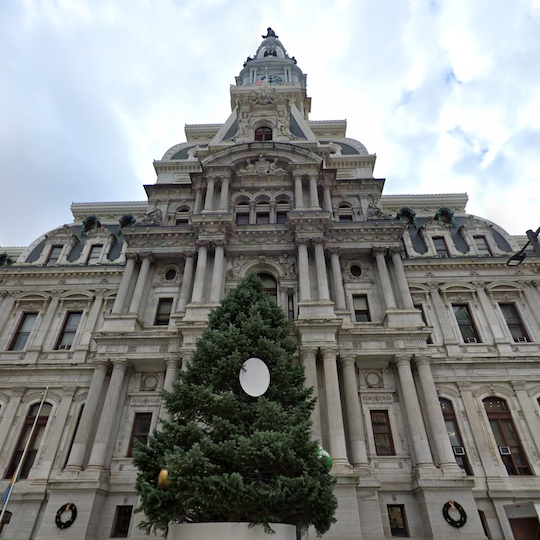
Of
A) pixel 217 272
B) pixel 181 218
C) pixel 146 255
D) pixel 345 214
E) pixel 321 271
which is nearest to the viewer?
pixel 321 271

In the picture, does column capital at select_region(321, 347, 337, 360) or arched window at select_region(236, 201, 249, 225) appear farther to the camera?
arched window at select_region(236, 201, 249, 225)

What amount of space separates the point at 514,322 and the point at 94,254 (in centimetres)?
2703

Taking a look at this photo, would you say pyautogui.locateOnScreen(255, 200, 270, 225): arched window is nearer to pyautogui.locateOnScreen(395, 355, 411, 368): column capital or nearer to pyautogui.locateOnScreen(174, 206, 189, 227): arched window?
pyautogui.locateOnScreen(174, 206, 189, 227): arched window

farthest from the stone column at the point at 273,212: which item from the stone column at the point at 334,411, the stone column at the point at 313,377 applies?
the stone column at the point at 334,411

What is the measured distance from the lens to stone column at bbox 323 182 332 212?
25156 millimetres

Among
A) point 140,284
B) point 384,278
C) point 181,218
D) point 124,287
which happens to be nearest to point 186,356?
point 140,284

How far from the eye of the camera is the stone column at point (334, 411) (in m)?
15.9

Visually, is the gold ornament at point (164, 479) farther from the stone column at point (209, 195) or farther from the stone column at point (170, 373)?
the stone column at point (209, 195)

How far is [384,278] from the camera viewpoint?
72.1 feet

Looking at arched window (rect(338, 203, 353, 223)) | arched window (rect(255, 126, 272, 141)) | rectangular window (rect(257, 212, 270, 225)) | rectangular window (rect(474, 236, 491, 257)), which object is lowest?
rectangular window (rect(474, 236, 491, 257))

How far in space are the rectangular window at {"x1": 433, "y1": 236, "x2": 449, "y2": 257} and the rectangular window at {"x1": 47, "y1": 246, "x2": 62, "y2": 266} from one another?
25906mm

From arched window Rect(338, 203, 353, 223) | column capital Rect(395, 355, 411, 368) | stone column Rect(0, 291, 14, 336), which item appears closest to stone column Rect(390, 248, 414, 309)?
column capital Rect(395, 355, 411, 368)

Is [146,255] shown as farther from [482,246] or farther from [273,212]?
[482,246]

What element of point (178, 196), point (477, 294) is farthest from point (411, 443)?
point (178, 196)
